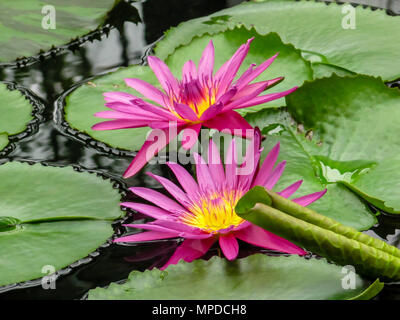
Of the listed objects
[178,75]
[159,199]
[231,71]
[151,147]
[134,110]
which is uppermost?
[178,75]

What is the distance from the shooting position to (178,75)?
1.95m

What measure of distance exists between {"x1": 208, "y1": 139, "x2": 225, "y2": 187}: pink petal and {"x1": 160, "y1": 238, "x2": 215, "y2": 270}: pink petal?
15cm

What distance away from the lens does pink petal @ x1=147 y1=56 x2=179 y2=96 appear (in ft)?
5.49

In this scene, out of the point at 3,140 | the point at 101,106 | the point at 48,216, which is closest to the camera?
the point at 48,216

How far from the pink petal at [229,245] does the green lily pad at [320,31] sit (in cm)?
85

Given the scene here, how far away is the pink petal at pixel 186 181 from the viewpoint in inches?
56.5

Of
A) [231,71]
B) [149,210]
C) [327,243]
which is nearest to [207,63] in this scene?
[231,71]

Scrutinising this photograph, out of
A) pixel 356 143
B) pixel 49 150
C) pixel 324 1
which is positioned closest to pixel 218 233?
pixel 356 143

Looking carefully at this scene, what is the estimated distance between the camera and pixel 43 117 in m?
1.94

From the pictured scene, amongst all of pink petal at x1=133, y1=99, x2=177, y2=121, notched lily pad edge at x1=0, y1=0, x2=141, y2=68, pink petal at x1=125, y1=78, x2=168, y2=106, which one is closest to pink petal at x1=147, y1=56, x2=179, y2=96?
pink petal at x1=125, y1=78, x2=168, y2=106

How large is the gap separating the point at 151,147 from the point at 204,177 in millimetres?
175

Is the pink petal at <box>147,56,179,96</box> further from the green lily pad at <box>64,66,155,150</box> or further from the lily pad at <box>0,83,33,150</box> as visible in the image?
the lily pad at <box>0,83,33,150</box>

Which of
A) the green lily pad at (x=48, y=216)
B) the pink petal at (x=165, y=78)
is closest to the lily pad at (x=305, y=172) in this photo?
the pink petal at (x=165, y=78)

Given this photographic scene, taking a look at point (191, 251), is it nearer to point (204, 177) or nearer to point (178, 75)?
point (204, 177)
